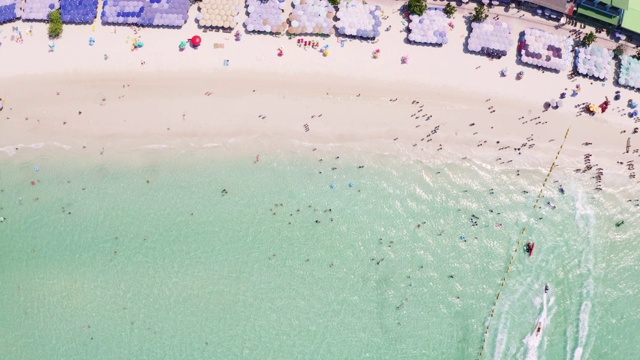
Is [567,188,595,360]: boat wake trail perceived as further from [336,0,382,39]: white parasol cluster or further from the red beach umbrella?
the red beach umbrella

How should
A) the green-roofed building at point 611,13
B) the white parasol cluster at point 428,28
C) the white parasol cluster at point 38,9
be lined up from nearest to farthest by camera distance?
1. the white parasol cluster at point 38,9
2. the green-roofed building at point 611,13
3. the white parasol cluster at point 428,28

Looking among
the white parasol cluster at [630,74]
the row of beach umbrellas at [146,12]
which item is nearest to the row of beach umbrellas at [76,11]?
the row of beach umbrellas at [146,12]

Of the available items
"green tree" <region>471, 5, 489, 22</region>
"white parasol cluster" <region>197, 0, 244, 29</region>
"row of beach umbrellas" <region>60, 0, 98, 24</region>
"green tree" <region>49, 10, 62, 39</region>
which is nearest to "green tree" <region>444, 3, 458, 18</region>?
"green tree" <region>471, 5, 489, 22</region>

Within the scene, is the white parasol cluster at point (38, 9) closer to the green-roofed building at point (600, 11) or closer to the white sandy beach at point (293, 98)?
the white sandy beach at point (293, 98)

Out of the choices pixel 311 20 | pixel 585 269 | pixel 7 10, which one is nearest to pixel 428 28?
pixel 311 20

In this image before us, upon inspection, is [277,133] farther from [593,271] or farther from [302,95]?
[593,271]
